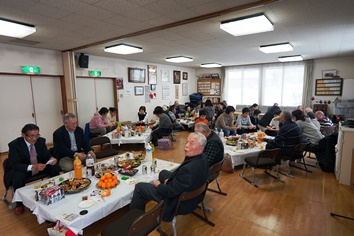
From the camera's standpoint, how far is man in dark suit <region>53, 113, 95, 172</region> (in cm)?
347

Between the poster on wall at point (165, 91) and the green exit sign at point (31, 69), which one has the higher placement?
the green exit sign at point (31, 69)

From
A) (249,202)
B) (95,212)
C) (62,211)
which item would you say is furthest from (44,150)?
(249,202)

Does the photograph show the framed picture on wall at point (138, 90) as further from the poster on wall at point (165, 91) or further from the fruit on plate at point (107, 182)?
the fruit on plate at point (107, 182)

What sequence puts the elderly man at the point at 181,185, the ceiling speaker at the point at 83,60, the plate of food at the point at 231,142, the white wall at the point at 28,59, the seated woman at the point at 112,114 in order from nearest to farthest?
1. the elderly man at the point at 181,185
2. the plate of food at the point at 231,142
3. the white wall at the point at 28,59
4. the seated woman at the point at 112,114
5. the ceiling speaker at the point at 83,60

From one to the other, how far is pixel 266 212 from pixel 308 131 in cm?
271

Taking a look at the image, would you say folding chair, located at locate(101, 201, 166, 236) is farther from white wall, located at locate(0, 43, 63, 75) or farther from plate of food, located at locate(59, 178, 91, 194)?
white wall, located at locate(0, 43, 63, 75)

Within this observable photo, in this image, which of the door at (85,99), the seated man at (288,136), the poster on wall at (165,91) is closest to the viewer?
the seated man at (288,136)

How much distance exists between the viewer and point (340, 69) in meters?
8.27

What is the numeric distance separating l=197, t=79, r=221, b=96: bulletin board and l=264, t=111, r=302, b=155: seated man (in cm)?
766

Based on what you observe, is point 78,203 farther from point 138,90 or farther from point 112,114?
point 138,90

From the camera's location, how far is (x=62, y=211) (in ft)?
6.26

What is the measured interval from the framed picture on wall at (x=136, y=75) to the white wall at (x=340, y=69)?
756 cm

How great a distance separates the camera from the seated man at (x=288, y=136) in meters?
3.96

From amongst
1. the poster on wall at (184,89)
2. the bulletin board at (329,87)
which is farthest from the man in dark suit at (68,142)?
the bulletin board at (329,87)
